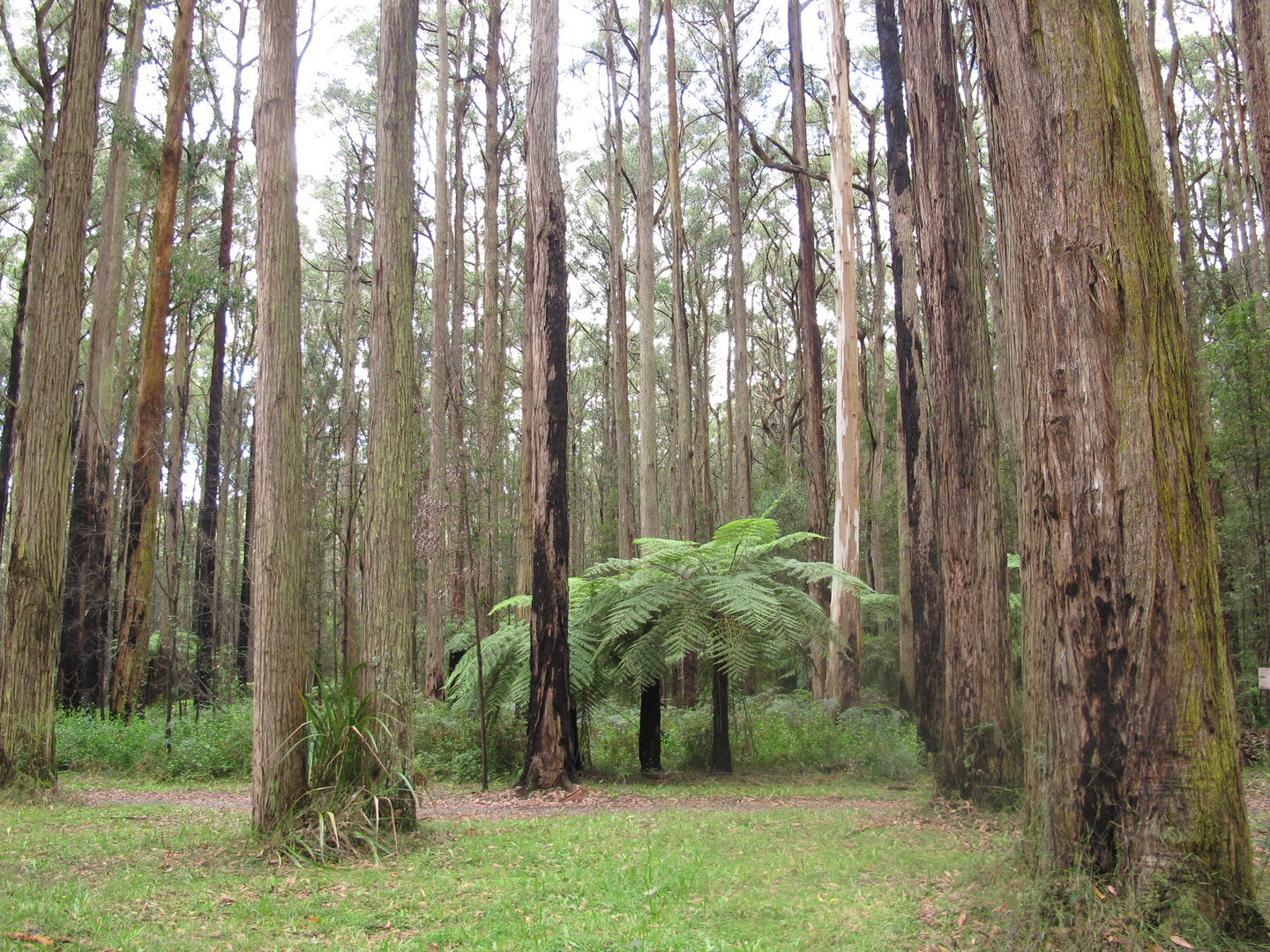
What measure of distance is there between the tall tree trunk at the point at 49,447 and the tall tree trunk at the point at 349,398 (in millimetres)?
8432

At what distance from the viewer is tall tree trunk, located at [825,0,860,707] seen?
11.1 metres

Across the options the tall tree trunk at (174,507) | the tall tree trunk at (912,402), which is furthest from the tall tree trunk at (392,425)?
the tall tree trunk at (174,507)

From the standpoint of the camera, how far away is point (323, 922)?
11.3ft

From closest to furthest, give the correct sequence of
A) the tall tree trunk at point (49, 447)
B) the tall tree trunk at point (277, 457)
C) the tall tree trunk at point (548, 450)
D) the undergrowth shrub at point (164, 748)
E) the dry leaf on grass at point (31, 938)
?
the dry leaf on grass at point (31, 938)
the tall tree trunk at point (277, 457)
the tall tree trunk at point (49, 447)
the tall tree trunk at point (548, 450)
the undergrowth shrub at point (164, 748)

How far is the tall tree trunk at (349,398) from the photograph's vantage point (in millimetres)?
17234

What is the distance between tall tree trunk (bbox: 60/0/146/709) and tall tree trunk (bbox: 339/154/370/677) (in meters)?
4.23

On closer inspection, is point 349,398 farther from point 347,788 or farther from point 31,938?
point 31,938

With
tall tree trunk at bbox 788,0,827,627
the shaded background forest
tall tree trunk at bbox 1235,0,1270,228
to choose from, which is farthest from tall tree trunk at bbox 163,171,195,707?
tall tree trunk at bbox 1235,0,1270,228

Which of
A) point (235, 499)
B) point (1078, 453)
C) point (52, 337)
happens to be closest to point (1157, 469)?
point (1078, 453)

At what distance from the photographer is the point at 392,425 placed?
5.47 metres

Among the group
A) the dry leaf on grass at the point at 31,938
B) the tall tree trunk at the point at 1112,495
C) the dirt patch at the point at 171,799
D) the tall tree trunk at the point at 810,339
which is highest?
the tall tree trunk at the point at 810,339

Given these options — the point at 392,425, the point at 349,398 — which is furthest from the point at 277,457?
the point at 349,398

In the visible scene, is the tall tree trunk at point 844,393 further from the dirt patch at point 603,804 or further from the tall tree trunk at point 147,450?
→ the tall tree trunk at point 147,450

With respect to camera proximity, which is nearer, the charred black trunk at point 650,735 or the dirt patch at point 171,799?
the dirt patch at point 171,799
